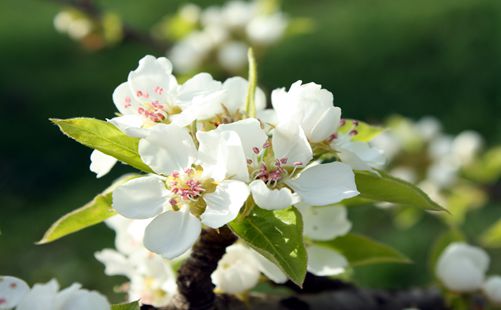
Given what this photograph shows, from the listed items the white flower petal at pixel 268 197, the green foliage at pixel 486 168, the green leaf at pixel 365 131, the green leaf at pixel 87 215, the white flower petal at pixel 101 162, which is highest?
the white flower petal at pixel 268 197

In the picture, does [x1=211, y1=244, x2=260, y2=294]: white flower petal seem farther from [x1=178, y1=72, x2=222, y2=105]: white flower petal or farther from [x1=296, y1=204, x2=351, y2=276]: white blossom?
[x1=178, y1=72, x2=222, y2=105]: white flower petal

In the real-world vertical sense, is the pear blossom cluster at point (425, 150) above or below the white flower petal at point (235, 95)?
below

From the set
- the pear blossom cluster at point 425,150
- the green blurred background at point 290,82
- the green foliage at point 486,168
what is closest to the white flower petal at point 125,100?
the pear blossom cluster at point 425,150

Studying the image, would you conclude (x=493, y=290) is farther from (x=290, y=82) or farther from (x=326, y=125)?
(x=290, y=82)

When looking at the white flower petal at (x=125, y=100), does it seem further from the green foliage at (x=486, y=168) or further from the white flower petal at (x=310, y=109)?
the green foliage at (x=486, y=168)

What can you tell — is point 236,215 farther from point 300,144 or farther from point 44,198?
point 44,198

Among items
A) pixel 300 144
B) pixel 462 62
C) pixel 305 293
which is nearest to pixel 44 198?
pixel 462 62

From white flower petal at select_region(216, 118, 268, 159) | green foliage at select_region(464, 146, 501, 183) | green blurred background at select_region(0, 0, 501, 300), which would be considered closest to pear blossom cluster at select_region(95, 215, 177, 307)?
white flower petal at select_region(216, 118, 268, 159)
